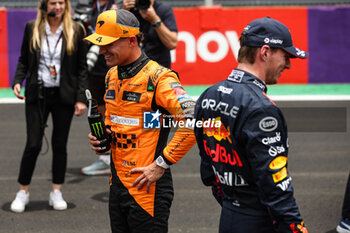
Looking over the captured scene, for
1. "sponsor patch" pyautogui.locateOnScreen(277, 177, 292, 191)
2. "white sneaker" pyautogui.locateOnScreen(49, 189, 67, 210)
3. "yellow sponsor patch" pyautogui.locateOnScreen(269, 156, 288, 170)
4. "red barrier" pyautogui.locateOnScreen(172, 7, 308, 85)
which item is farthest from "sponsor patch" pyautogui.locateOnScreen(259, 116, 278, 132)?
"red barrier" pyautogui.locateOnScreen(172, 7, 308, 85)

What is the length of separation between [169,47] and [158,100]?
3.21 m

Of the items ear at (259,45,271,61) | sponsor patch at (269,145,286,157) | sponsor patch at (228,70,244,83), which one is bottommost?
sponsor patch at (269,145,286,157)

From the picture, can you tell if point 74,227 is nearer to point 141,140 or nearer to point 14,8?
point 141,140

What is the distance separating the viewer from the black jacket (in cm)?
647

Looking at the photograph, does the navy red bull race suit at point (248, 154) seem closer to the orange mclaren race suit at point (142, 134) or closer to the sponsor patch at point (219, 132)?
the sponsor patch at point (219, 132)

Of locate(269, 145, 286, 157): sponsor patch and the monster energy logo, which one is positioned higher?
locate(269, 145, 286, 157): sponsor patch

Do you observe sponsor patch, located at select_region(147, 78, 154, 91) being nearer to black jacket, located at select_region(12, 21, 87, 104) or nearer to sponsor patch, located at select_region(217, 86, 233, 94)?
sponsor patch, located at select_region(217, 86, 233, 94)

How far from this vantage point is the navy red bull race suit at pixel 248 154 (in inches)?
122

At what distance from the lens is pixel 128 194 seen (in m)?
4.10

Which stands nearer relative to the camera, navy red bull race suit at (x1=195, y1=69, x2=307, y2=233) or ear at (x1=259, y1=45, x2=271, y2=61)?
navy red bull race suit at (x1=195, y1=69, x2=307, y2=233)

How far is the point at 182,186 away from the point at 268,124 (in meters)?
4.46

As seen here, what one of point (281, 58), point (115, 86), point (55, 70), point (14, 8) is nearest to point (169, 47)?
point (55, 70)

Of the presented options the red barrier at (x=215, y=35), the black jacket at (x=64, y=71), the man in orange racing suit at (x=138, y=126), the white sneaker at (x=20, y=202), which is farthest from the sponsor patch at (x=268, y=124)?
the red barrier at (x=215, y=35)

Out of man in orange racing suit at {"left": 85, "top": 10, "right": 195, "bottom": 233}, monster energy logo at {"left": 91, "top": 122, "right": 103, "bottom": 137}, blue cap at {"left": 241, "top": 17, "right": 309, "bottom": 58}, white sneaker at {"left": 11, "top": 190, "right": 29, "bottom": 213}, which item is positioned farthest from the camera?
white sneaker at {"left": 11, "top": 190, "right": 29, "bottom": 213}
